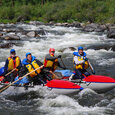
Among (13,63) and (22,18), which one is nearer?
(13,63)

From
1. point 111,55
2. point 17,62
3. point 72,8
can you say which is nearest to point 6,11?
point 72,8

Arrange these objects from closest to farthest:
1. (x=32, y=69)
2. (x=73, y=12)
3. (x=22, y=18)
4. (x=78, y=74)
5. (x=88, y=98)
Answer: (x=88, y=98) < (x=32, y=69) < (x=78, y=74) < (x=73, y=12) < (x=22, y=18)

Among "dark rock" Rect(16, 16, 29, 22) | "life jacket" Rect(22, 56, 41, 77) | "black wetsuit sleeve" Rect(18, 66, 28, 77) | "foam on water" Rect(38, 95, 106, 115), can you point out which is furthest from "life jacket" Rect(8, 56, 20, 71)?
"dark rock" Rect(16, 16, 29, 22)

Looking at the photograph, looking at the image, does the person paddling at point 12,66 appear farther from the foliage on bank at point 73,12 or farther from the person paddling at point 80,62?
the foliage on bank at point 73,12

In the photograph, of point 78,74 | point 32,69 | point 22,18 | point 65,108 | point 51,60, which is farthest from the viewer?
point 22,18

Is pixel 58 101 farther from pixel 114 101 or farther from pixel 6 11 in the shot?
pixel 6 11

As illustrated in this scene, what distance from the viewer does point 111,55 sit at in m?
12.5

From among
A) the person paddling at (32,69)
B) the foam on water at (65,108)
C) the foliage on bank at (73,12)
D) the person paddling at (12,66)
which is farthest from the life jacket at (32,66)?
the foliage on bank at (73,12)

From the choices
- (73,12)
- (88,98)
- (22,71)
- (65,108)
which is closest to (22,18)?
(73,12)

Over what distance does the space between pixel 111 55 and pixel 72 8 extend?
26.7m

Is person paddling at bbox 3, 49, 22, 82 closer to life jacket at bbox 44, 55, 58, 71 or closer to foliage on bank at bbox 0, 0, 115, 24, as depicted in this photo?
life jacket at bbox 44, 55, 58, 71

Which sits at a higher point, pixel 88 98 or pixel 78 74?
pixel 78 74

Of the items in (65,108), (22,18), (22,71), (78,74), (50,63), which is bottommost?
(65,108)

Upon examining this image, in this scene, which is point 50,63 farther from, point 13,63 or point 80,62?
point 13,63
